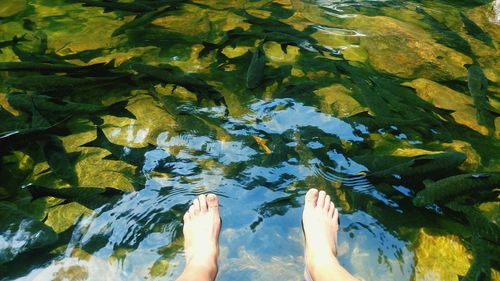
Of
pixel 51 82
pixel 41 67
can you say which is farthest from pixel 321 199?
pixel 41 67

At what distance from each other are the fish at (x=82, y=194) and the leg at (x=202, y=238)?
1.73 feet

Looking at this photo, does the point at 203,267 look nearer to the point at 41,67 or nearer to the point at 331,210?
the point at 331,210

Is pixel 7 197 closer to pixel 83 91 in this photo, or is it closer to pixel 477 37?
pixel 83 91

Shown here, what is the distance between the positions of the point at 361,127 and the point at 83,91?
238cm

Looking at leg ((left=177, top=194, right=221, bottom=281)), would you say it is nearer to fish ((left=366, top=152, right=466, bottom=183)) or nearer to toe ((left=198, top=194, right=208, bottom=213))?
toe ((left=198, top=194, right=208, bottom=213))

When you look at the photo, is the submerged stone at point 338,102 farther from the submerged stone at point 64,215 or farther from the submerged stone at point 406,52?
the submerged stone at point 64,215

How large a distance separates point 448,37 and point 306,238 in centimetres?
387

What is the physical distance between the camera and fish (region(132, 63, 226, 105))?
3.71 m

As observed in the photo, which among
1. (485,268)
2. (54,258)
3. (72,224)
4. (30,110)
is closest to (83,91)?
(30,110)

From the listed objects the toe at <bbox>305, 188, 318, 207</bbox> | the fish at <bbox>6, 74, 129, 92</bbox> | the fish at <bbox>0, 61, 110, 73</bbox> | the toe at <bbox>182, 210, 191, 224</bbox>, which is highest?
the fish at <bbox>0, 61, 110, 73</bbox>

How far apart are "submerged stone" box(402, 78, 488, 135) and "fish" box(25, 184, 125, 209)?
9.53ft

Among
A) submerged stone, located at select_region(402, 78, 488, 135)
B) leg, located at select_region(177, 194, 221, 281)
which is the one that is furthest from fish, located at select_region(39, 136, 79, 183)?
submerged stone, located at select_region(402, 78, 488, 135)

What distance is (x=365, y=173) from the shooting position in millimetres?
3043

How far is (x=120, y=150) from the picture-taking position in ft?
10.5
